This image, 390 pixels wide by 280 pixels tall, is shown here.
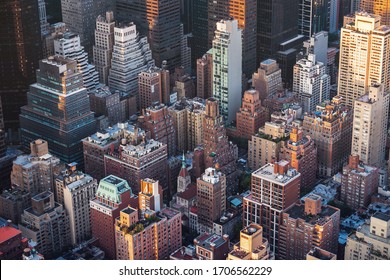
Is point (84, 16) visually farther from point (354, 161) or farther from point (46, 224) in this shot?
point (354, 161)

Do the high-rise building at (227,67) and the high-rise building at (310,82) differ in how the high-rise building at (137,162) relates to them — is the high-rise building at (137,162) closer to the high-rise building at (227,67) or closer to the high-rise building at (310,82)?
the high-rise building at (227,67)

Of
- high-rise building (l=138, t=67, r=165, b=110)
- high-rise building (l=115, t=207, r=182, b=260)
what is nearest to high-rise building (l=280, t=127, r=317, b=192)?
high-rise building (l=115, t=207, r=182, b=260)

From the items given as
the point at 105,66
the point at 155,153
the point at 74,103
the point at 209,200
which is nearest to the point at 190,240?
the point at 209,200

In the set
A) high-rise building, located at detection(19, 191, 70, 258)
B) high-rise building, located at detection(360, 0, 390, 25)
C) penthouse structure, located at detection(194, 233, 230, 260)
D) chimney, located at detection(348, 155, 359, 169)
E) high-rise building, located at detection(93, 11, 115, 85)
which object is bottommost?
high-rise building, located at detection(19, 191, 70, 258)

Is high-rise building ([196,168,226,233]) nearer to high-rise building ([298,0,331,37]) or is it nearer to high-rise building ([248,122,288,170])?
high-rise building ([248,122,288,170])

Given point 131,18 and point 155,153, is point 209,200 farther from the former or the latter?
point 131,18

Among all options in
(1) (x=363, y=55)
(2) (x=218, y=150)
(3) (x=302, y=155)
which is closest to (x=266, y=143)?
(3) (x=302, y=155)
